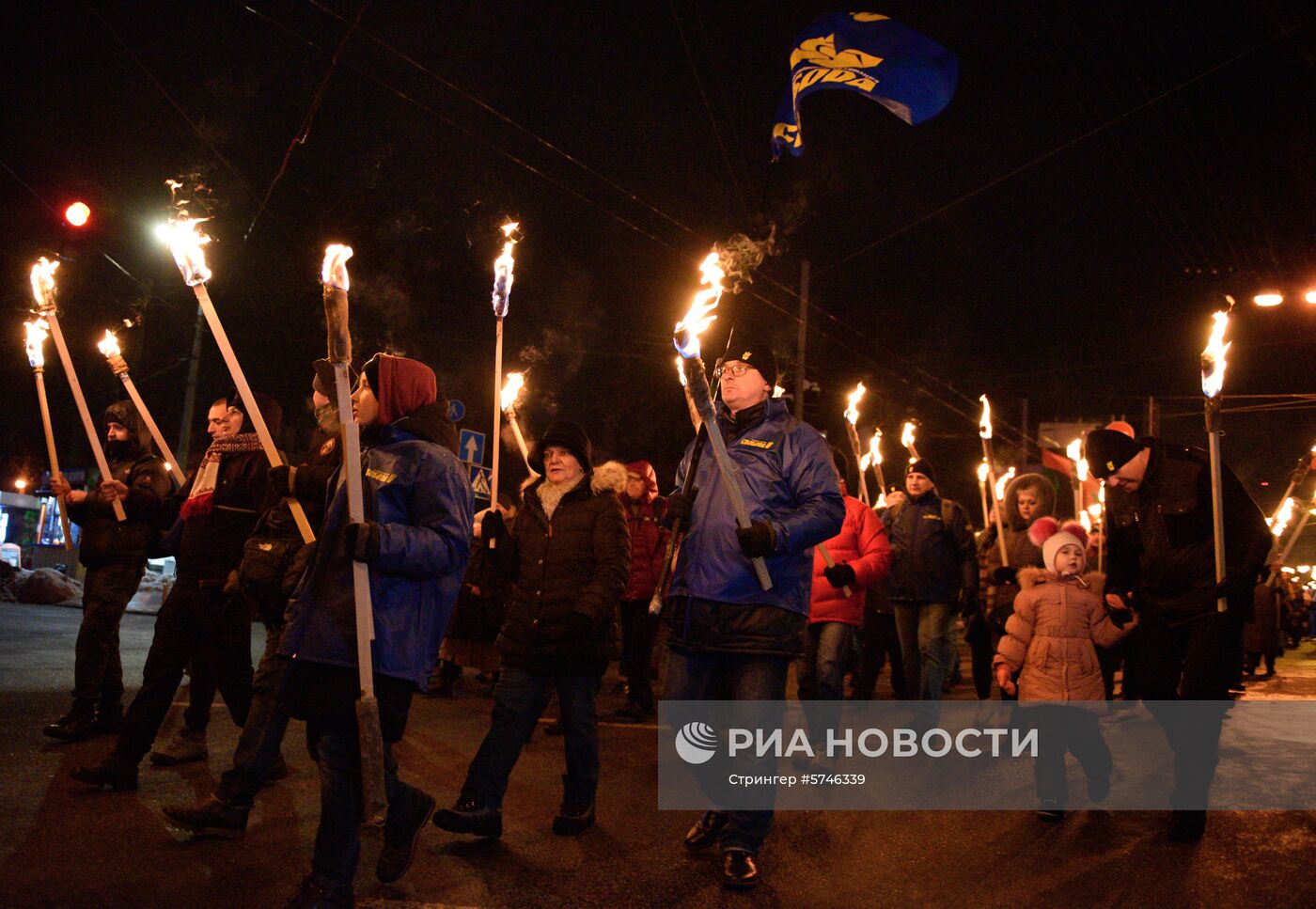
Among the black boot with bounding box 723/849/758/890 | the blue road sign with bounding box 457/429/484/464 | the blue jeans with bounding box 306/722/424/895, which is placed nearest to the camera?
the blue jeans with bounding box 306/722/424/895

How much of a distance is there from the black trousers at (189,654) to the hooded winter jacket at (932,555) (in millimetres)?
5008

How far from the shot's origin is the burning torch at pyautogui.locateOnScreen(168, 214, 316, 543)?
13.4 ft

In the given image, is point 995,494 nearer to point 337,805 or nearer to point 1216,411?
point 1216,411

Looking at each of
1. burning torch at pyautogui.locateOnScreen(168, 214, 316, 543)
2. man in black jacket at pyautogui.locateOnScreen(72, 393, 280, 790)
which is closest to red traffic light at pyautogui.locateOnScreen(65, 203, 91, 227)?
man in black jacket at pyautogui.locateOnScreen(72, 393, 280, 790)

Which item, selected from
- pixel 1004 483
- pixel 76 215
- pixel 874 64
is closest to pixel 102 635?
pixel 76 215

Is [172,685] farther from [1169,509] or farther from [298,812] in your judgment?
[1169,509]

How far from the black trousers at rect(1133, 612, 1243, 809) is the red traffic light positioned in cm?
971

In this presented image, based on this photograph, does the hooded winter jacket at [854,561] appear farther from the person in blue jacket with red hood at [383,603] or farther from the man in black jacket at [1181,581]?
the person in blue jacket with red hood at [383,603]

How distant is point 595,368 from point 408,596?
20.1 meters

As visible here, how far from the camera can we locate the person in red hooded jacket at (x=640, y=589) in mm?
8312

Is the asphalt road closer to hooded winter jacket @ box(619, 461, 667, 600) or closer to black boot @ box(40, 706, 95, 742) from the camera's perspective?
black boot @ box(40, 706, 95, 742)

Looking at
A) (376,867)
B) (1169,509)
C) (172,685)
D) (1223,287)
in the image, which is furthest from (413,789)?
(1223,287)

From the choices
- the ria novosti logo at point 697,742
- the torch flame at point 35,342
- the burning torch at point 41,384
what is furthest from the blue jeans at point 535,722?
the torch flame at point 35,342

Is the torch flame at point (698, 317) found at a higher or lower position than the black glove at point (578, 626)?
higher
